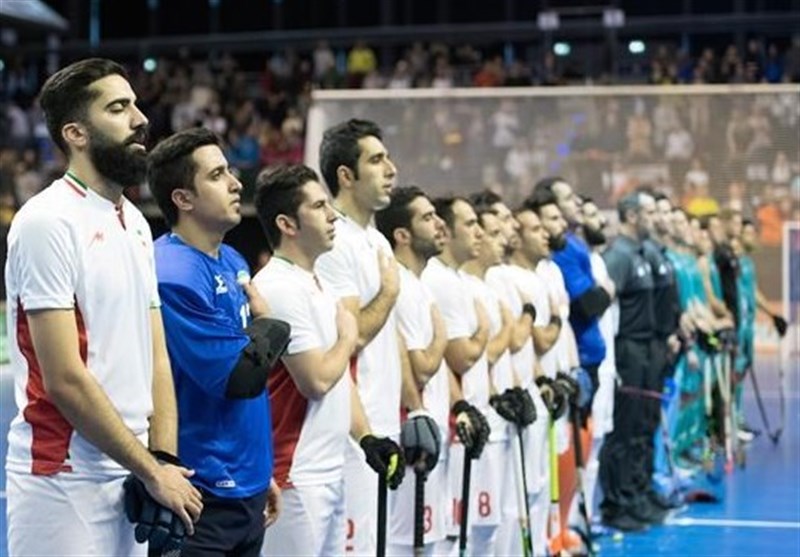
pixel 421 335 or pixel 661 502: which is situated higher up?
pixel 421 335

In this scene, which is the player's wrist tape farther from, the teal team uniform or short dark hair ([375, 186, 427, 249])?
the teal team uniform

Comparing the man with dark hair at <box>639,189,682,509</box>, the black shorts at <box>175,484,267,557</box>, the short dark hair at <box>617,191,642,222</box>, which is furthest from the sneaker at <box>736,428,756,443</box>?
the black shorts at <box>175,484,267,557</box>

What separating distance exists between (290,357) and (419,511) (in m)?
1.22

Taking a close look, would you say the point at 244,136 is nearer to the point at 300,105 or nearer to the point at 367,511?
the point at 300,105

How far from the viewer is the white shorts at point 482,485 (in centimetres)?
741

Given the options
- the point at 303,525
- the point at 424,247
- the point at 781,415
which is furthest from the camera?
the point at 781,415

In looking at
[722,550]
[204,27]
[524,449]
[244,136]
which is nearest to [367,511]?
[524,449]

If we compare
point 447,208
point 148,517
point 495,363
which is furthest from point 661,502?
point 148,517

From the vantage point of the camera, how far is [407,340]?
21.4ft

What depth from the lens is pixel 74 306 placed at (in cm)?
412

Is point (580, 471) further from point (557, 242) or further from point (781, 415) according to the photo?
point (781, 415)

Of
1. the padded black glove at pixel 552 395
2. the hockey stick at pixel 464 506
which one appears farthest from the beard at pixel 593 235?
the hockey stick at pixel 464 506

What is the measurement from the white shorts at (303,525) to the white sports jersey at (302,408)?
0.03 m

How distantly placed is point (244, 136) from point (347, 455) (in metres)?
17.5
